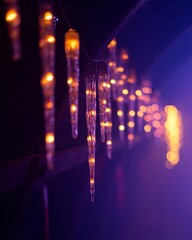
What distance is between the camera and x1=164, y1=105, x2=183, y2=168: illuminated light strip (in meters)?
13.4

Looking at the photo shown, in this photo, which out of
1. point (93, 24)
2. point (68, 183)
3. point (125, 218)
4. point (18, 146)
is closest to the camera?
point (93, 24)

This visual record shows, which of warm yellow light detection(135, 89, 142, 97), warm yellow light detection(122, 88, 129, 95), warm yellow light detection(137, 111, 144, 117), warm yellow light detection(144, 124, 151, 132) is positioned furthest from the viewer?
warm yellow light detection(144, 124, 151, 132)

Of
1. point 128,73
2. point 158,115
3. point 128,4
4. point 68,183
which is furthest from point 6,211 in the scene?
point 158,115

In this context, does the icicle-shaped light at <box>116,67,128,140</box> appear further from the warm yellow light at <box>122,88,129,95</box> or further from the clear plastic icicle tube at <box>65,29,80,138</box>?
the clear plastic icicle tube at <box>65,29,80,138</box>

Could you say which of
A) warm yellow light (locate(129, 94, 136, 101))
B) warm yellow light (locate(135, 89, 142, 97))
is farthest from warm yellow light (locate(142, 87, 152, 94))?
warm yellow light (locate(129, 94, 136, 101))

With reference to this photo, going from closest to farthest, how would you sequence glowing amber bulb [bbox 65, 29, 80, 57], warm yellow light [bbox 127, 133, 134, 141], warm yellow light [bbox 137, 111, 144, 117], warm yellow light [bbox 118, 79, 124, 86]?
glowing amber bulb [bbox 65, 29, 80, 57] → warm yellow light [bbox 118, 79, 124, 86] → warm yellow light [bbox 127, 133, 134, 141] → warm yellow light [bbox 137, 111, 144, 117]

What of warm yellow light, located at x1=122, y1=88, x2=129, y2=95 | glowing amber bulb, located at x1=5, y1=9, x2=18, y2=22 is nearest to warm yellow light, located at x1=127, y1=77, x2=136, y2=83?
warm yellow light, located at x1=122, y1=88, x2=129, y2=95

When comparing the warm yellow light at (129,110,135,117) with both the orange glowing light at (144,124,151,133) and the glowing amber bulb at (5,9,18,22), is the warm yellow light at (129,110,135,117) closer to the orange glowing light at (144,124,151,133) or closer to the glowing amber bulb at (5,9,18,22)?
the orange glowing light at (144,124,151,133)

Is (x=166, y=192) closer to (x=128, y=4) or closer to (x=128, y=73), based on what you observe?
(x=128, y=73)

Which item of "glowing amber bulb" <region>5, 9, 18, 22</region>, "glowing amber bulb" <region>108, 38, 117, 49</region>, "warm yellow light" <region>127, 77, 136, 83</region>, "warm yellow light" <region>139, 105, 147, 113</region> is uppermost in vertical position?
"glowing amber bulb" <region>108, 38, 117, 49</region>

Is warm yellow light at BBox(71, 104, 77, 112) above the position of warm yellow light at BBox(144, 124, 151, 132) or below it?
above

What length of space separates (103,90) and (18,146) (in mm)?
1360

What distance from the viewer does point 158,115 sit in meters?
12.6

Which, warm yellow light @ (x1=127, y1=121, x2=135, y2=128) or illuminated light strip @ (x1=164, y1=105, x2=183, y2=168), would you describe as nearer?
warm yellow light @ (x1=127, y1=121, x2=135, y2=128)
